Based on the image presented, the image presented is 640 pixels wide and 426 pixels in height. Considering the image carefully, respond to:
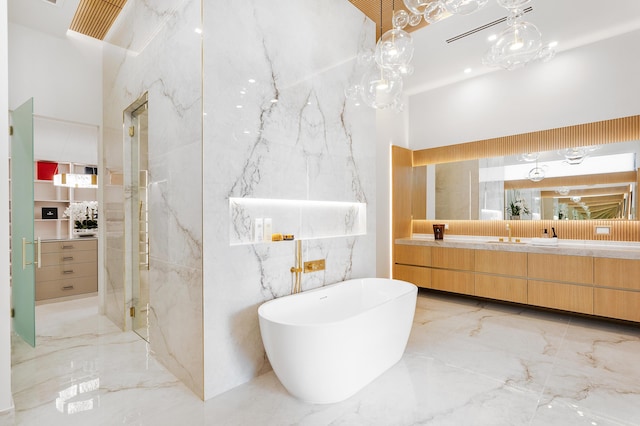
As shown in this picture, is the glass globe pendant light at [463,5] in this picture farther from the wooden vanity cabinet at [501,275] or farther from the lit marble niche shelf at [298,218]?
the wooden vanity cabinet at [501,275]

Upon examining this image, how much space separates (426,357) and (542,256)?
2160 millimetres

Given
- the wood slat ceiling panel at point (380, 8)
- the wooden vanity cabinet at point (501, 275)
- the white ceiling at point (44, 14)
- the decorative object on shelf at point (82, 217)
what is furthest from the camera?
the decorative object on shelf at point (82, 217)

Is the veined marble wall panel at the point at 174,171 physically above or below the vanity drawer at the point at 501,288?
above

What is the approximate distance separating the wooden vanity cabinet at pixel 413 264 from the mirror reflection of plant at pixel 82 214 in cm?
532

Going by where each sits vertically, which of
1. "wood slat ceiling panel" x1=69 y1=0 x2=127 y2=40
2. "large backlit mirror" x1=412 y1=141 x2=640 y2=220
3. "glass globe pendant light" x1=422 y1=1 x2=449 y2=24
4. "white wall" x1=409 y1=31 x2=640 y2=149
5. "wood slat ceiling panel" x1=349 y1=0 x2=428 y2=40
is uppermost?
"wood slat ceiling panel" x1=349 y1=0 x2=428 y2=40

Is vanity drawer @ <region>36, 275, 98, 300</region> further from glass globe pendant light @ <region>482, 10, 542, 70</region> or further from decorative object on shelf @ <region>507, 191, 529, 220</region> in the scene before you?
decorative object on shelf @ <region>507, 191, 529, 220</region>

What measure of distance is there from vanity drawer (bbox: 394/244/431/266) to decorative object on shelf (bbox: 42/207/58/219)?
5896mm

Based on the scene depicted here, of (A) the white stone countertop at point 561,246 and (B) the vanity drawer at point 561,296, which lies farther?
(B) the vanity drawer at point 561,296

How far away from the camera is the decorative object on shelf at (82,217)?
18.6 feet

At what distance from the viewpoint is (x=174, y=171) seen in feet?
8.20

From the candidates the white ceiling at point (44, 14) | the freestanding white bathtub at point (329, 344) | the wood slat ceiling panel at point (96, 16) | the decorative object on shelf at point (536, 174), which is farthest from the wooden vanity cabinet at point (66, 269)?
the decorative object on shelf at point (536, 174)

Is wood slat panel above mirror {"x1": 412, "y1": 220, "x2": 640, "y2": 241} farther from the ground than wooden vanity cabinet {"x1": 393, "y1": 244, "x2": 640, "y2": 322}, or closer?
farther from the ground

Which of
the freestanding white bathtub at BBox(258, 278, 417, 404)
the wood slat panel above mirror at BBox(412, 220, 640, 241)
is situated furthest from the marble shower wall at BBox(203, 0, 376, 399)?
the wood slat panel above mirror at BBox(412, 220, 640, 241)

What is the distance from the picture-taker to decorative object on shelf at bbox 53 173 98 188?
17.3ft
